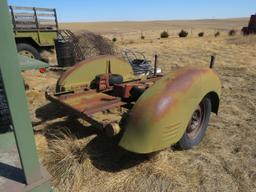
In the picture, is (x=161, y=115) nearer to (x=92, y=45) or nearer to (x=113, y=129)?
(x=113, y=129)

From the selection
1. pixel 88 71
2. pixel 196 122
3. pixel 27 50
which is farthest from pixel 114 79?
pixel 27 50

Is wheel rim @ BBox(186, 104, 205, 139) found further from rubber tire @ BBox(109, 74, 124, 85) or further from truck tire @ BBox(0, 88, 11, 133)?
truck tire @ BBox(0, 88, 11, 133)

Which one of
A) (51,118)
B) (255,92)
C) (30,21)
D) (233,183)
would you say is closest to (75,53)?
(30,21)

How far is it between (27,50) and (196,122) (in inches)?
232

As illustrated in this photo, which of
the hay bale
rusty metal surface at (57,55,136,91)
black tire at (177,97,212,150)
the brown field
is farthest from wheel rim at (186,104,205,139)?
the hay bale

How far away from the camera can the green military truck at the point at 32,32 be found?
23.5ft

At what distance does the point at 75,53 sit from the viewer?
7.37 m

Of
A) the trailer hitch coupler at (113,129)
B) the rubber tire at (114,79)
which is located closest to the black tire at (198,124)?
the trailer hitch coupler at (113,129)

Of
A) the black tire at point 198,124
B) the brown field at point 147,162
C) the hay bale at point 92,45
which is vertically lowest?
the brown field at point 147,162

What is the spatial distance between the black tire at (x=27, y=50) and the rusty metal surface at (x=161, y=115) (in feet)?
19.3

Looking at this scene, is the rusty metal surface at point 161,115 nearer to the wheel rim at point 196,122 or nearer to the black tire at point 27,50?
the wheel rim at point 196,122

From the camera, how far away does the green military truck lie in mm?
7172

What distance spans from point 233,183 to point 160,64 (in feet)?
21.6

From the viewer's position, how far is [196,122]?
9.83 feet
